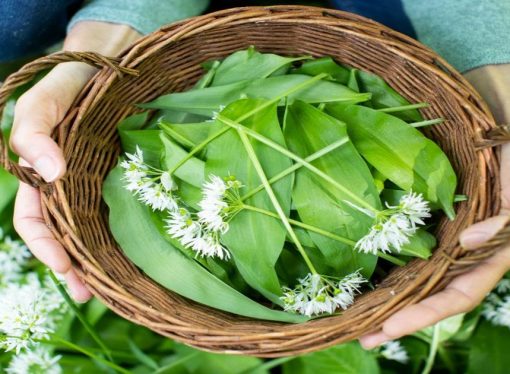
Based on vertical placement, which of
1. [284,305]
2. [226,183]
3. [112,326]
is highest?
[226,183]

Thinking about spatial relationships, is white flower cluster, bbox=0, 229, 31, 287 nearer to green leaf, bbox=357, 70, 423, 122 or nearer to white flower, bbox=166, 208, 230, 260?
white flower, bbox=166, 208, 230, 260

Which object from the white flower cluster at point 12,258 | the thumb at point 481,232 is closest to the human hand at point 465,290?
the thumb at point 481,232

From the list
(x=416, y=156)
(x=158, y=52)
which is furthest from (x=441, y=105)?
(x=158, y=52)

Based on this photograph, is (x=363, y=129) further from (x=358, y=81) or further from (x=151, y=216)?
(x=151, y=216)

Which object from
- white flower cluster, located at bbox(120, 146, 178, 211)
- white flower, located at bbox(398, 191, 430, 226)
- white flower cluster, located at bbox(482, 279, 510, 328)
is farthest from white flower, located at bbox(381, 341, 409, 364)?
white flower cluster, located at bbox(120, 146, 178, 211)

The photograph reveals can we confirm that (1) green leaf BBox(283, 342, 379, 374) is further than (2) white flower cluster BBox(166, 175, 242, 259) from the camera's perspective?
Yes

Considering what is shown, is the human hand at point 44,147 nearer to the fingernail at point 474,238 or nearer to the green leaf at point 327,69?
the green leaf at point 327,69
